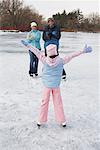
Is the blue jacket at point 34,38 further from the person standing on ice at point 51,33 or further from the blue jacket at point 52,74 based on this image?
the blue jacket at point 52,74

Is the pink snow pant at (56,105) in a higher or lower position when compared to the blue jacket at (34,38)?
lower

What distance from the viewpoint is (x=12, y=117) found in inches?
224

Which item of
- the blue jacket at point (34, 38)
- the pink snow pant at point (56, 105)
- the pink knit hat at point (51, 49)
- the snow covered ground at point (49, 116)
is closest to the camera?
the snow covered ground at point (49, 116)

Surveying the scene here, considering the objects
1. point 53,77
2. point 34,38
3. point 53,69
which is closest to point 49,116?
point 53,77

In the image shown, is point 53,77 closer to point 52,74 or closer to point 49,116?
point 52,74

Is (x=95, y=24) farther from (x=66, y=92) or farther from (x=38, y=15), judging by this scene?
(x=66, y=92)

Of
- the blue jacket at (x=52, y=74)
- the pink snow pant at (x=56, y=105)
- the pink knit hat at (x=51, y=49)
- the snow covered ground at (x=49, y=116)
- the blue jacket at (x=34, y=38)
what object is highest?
the pink knit hat at (x=51, y=49)

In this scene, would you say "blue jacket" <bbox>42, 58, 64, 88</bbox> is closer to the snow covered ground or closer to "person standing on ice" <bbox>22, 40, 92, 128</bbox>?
"person standing on ice" <bbox>22, 40, 92, 128</bbox>

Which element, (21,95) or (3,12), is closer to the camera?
(21,95)

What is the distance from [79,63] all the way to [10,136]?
8.24 m

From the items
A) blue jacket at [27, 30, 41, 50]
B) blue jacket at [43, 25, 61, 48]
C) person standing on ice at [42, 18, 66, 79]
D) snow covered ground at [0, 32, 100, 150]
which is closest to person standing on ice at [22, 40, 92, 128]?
snow covered ground at [0, 32, 100, 150]

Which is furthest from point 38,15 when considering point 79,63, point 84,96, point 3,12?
point 84,96

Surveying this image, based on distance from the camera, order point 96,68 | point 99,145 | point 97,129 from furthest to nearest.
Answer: point 96,68 → point 97,129 → point 99,145

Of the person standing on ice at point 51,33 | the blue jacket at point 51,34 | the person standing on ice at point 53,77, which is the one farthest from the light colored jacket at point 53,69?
the blue jacket at point 51,34
